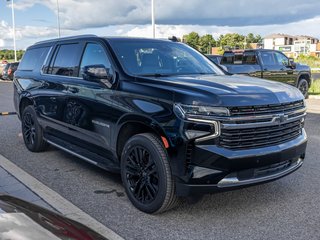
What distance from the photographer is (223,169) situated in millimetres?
3748

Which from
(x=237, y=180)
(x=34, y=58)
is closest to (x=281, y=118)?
(x=237, y=180)

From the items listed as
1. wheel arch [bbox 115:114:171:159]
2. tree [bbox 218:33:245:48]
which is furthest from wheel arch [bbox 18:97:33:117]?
tree [bbox 218:33:245:48]

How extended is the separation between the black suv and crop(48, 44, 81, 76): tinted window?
0.06ft

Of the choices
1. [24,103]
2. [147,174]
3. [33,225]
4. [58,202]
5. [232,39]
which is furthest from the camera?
[232,39]

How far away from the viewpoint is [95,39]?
17.5 ft

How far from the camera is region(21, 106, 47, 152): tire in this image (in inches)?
267

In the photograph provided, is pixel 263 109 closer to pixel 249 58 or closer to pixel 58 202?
pixel 58 202

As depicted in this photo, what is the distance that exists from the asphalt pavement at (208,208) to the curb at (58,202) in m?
0.11

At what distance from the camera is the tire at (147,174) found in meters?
3.92

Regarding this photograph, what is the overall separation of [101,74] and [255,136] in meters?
1.95

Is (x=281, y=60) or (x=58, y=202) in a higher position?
(x=281, y=60)

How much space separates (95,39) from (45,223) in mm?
3635

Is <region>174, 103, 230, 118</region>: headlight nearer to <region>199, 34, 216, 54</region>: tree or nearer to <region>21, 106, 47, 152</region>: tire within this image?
<region>21, 106, 47, 152</region>: tire

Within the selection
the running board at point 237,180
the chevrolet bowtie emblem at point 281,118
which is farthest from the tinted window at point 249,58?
the running board at point 237,180
